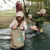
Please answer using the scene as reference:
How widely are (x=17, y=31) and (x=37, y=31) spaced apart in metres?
1.25

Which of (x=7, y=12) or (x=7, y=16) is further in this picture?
(x=7, y=12)

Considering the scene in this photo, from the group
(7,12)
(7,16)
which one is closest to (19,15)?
(7,16)

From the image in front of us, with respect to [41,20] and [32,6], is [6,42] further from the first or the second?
[32,6]

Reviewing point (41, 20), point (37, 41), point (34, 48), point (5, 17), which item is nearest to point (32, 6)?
point (5, 17)

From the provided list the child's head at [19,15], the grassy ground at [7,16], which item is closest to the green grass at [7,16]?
the grassy ground at [7,16]

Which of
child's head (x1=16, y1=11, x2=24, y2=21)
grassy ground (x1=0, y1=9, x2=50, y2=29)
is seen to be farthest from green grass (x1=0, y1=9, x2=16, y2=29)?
child's head (x1=16, y1=11, x2=24, y2=21)

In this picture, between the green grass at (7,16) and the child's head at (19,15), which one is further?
the green grass at (7,16)

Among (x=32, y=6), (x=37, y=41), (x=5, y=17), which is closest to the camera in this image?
(x=37, y=41)

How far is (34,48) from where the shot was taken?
2.71 m

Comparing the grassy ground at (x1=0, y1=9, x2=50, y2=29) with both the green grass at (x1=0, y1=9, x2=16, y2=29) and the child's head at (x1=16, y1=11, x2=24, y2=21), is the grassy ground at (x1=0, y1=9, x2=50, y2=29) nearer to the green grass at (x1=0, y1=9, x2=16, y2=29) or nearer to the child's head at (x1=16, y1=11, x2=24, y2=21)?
the green grass at (x1=0, y1=9, x2=16, y2=29)

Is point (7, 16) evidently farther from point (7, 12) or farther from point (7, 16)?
point (7, 12)

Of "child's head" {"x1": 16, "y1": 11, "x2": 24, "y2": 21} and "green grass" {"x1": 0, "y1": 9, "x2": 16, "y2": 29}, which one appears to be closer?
"child's head" {"x1": 16, "y1": 11, "x2": 24, "y2": 21}

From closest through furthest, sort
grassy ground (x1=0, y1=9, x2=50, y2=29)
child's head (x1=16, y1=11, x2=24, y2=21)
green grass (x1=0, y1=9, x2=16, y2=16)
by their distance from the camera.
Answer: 1. child's head (x1=16, y1=11, x2=24, y2=21)
2. grassy ground (x1=0, y1=9, x2=50, y2=29)
3. green grass (x1=0, y1=9, x2=16, y2=16)

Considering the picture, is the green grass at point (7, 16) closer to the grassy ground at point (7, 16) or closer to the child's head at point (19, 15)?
the grassy ground at point (7, 16)
